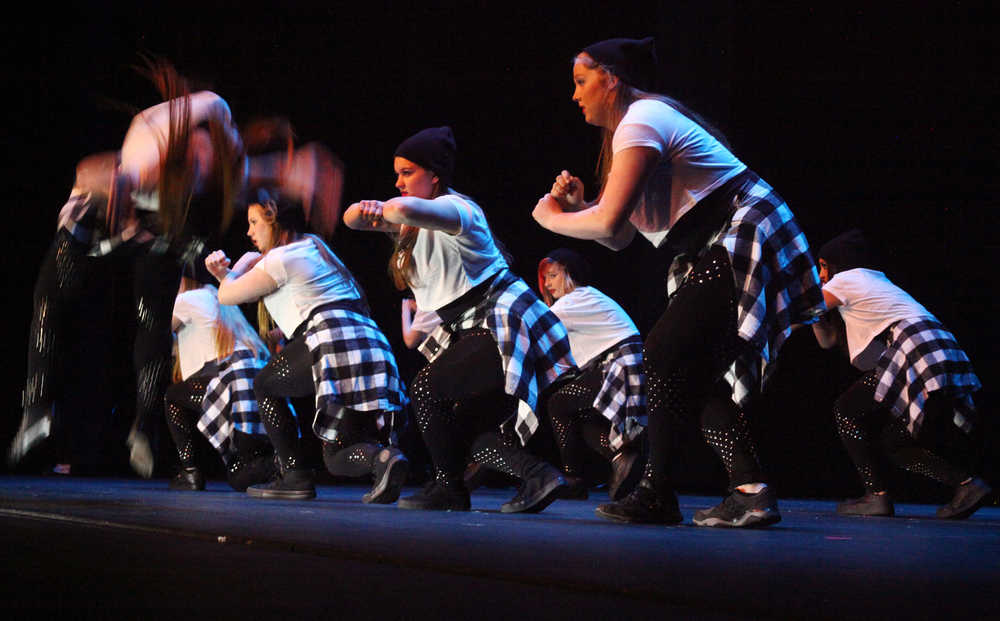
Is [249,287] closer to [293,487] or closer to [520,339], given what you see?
[293,487]

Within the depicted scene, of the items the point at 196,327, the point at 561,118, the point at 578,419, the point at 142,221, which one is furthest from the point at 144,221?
the point at 561,118

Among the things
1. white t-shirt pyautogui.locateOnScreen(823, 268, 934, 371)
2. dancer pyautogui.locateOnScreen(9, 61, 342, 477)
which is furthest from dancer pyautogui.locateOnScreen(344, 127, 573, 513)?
white t-shirt pyautogui.locateOnScreen(823, 268, 934, 371)

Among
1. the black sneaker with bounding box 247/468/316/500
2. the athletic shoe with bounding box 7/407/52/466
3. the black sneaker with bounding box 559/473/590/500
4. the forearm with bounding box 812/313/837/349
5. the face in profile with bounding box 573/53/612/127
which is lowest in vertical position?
the black sneaker with bounding box 559/473/590/500

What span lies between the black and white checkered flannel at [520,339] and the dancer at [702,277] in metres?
0.58

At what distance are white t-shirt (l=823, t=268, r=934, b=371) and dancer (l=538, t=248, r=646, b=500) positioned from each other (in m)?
1.05

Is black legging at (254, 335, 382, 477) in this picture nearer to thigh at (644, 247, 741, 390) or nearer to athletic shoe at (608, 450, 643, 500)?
athletic shoe at (608, 450, 643, 500)

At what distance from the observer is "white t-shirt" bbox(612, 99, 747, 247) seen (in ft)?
8.48

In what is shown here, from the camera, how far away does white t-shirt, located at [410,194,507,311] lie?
3.29 meters

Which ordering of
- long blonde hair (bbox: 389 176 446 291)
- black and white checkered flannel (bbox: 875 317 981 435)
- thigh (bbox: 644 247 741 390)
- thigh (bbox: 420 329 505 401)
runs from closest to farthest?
thigh (bbox: 644 247 741 390), thigh (bbox: 420 329 505 401), long blonde hair (bbox: 389 176 446 291), black and white checkered flannel (bbox: 875 317 981 435)

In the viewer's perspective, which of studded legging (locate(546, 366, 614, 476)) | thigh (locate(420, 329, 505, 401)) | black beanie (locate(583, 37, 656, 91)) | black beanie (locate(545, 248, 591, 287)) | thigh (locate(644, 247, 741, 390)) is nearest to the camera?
thigh (locate(644, 247, 741, 390))

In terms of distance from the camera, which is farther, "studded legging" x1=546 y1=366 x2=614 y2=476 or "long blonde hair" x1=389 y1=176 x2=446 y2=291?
"studded legging" x1=546 y1=366 x2=614 y2=476

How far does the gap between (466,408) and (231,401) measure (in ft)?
5.73

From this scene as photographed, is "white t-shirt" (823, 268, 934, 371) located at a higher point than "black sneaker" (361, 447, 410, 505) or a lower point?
higher

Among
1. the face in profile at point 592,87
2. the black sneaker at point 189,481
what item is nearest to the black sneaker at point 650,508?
the face in profile at point 592,87
